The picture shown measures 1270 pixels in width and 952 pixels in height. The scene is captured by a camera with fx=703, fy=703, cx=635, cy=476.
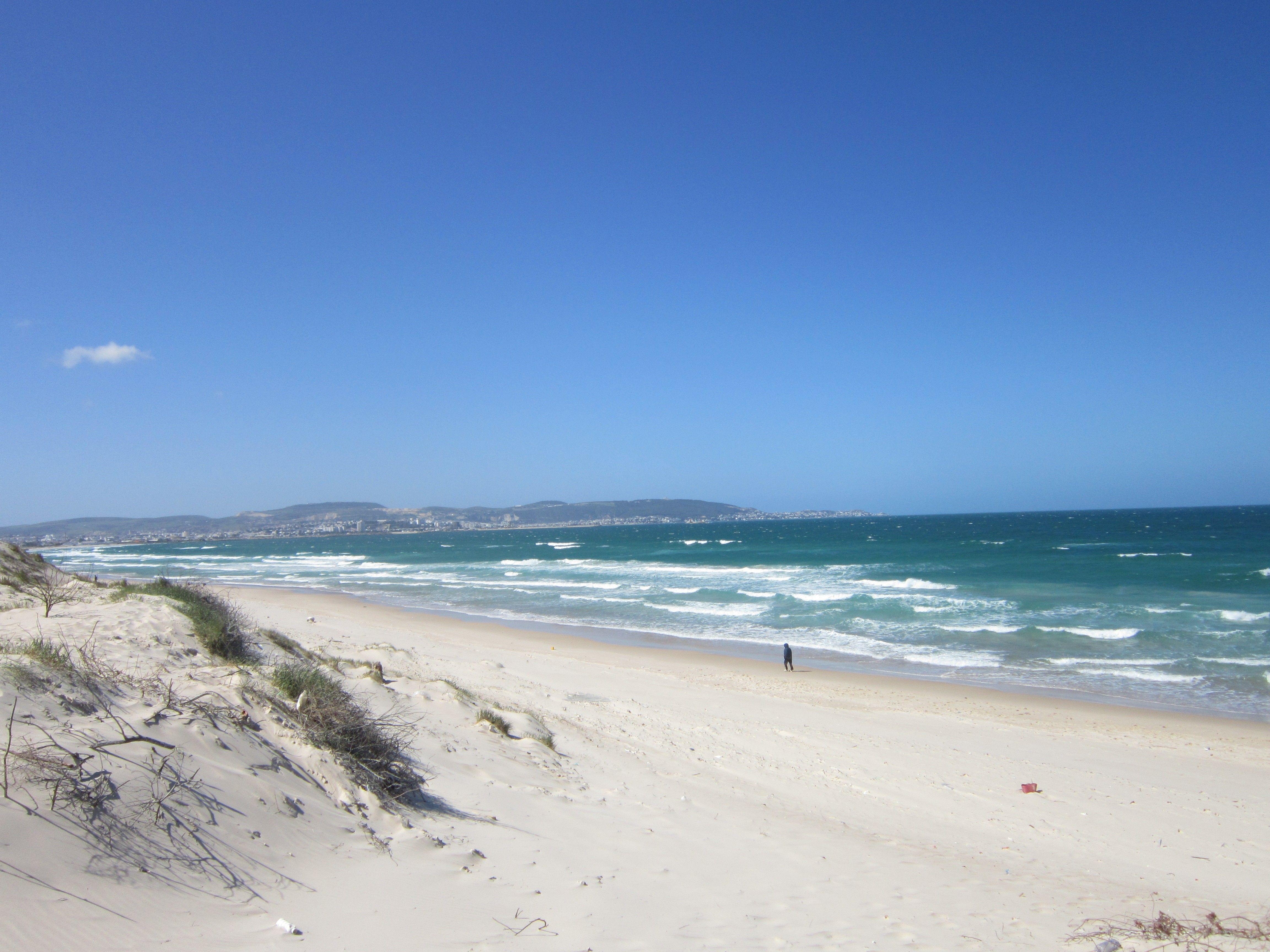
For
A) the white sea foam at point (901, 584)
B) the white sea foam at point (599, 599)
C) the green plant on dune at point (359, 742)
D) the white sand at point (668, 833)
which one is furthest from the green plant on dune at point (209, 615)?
the white sea foam at point (901, 584)

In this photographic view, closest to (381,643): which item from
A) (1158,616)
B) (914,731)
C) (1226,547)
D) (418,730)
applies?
(418,730)

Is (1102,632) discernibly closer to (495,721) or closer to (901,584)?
(901,584)

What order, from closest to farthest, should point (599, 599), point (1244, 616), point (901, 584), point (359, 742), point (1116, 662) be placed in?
point (359, 742)
point (1116, 662)
point (1244, 616)
point (599, 599)
point (901, 584)

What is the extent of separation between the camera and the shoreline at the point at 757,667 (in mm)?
14547

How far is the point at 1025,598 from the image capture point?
30.1 meters

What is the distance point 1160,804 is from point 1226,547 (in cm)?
5498

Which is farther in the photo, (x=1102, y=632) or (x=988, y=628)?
(x=988, y=628)

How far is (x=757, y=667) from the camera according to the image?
762 inches

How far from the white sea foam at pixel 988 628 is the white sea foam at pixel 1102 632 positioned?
75 centimetres

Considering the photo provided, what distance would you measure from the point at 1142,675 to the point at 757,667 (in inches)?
378

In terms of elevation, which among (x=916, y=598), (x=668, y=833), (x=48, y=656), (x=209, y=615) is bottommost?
(x=916, y=598)

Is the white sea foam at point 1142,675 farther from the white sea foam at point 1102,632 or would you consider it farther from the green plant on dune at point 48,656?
the green plant on dune at point 48,656

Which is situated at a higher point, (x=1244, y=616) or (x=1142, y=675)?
(x=1244, y=616)

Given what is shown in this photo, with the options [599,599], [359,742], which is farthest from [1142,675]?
[599,599]
